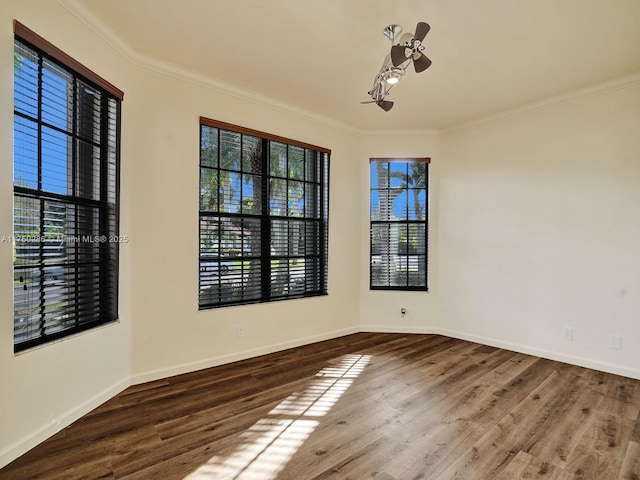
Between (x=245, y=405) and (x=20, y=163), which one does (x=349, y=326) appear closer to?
(x=245, y=405)

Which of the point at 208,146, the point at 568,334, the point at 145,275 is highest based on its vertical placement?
the point at 208,146

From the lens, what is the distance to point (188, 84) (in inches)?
128

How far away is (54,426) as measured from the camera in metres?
2.22

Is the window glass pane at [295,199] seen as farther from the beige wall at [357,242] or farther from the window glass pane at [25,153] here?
the window glass pane at [25,153]

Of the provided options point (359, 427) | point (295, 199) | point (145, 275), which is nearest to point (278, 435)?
point (359, 427)

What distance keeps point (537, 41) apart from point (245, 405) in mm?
3683

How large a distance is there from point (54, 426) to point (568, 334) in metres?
4.64

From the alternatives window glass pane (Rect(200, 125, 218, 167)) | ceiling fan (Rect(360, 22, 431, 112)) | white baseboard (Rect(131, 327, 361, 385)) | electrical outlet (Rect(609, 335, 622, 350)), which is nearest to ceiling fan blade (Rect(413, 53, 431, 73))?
ceiling fan (Rect(360, 22, 431, 112))

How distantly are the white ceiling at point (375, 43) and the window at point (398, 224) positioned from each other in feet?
4.00

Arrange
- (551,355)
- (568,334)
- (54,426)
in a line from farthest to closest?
(551,355), (568,334), (54,426)

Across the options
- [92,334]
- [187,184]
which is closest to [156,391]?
[92,334]

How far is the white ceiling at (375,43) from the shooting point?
2.32m

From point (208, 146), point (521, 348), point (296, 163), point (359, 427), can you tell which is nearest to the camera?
point (359, 427)

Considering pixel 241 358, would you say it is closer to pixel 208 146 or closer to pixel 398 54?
pixel 208 146
